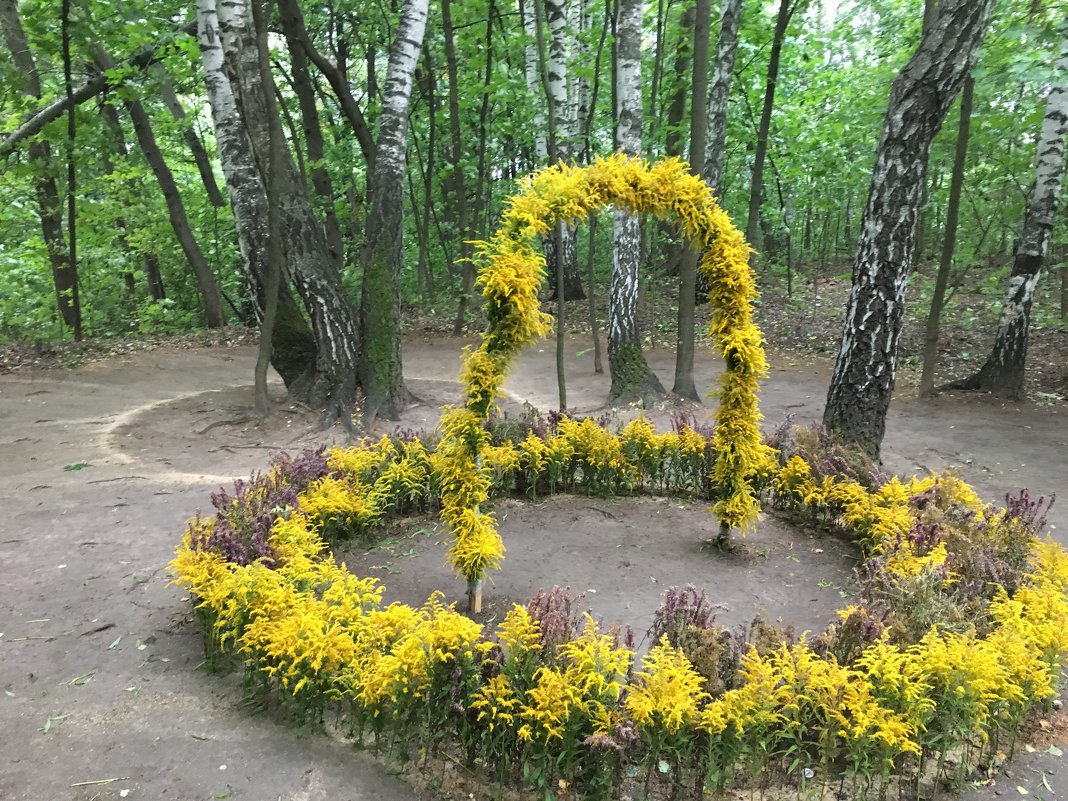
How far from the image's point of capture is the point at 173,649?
3873mm

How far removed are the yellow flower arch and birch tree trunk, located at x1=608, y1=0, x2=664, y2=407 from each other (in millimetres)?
4363

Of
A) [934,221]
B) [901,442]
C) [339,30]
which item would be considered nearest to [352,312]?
[901,442]

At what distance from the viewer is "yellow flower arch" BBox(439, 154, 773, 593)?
149 inches

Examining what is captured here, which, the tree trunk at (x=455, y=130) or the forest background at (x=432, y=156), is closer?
the forest background at (x=432, y=156)

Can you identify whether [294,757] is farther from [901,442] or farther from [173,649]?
[901,442]

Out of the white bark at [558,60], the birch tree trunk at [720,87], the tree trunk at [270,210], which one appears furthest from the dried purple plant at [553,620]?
the birch tree trunk at [720,87]

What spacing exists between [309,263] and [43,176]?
6.59 meters

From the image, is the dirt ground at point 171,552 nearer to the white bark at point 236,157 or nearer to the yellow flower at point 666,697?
the yellow flower at point 666,697

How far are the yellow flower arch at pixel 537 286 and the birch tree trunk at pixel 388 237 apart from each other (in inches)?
176

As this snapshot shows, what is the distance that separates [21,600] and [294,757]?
2.69 metres

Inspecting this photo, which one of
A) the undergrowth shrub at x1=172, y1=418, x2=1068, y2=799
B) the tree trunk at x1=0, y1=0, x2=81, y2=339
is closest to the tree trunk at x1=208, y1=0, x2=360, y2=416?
the undergrowth shrub at x1=172, y1=418, x2=1068, y2=799

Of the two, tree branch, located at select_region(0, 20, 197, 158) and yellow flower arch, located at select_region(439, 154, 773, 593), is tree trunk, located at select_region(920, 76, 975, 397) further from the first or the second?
tree branch, located at select_region(0, 20, 197, 158)

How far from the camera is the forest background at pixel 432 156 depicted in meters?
8.42

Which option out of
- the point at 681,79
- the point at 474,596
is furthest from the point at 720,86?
the point at 474,596
